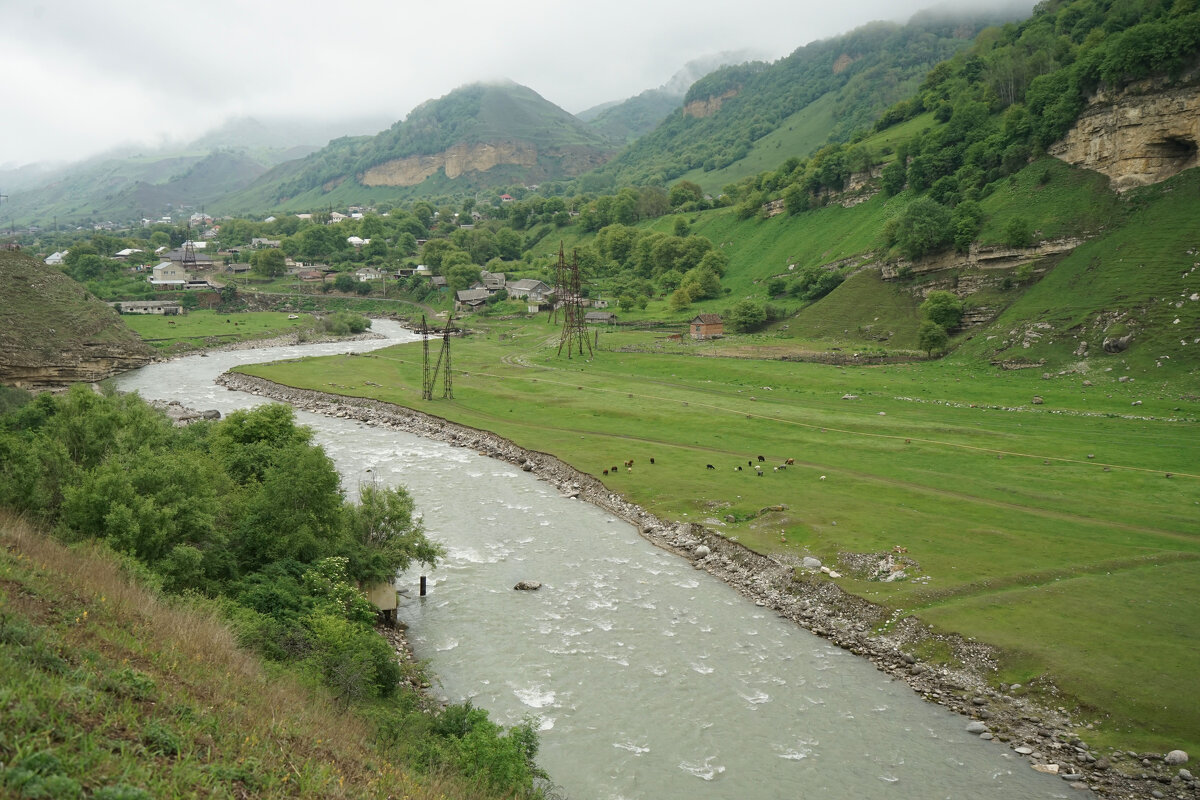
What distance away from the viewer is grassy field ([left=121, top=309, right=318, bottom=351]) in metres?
118

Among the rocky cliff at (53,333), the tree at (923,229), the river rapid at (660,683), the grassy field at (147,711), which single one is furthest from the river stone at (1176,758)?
the rocky cliff at (53,333)

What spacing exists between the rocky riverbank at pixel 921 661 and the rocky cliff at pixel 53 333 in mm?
74690

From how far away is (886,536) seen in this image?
1496 inches

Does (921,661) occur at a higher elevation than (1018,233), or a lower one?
lower

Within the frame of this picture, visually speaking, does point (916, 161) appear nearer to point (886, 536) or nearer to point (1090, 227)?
point (1090, 227)

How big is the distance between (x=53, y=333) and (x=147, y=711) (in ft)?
334

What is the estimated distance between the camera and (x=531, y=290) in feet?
518

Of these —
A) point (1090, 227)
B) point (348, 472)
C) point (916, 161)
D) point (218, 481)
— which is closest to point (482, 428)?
point (348, 472)

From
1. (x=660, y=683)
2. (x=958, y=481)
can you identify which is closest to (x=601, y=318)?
(x=958, y=481)

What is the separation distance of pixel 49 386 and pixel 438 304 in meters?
93.0

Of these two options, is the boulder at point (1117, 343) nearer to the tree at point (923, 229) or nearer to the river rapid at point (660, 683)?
the tree at point (923, 229)

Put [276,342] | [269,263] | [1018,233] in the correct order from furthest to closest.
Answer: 1. [269,263]
2. [276,342]
3. [1018,233]

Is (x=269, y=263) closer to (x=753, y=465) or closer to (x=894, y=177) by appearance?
(x=894, y=177)

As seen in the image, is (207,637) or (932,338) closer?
(207,637)
